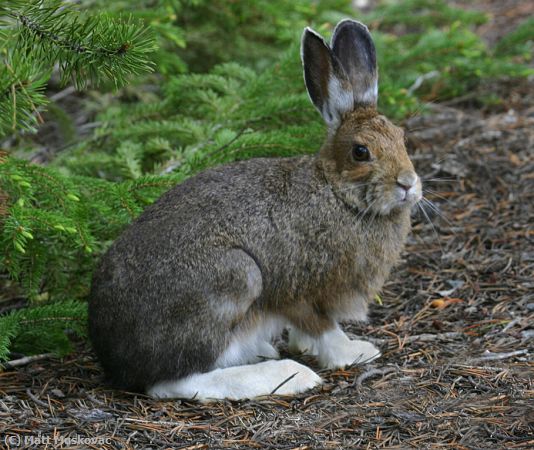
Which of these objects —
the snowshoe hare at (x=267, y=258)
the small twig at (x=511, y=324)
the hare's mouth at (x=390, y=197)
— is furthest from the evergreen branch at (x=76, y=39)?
the small twig at (x=511, y=324)

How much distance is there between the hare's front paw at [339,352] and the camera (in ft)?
16.7

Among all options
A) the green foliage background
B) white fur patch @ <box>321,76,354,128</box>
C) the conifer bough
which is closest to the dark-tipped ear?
white fur patch @ <box>321,76,354,128</box>

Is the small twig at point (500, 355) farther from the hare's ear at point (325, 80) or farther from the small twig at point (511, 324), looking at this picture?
the hare's ear at point (325, 80)

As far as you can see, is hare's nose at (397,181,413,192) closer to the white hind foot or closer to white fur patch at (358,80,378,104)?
white fur patch at (358,80,378,104)

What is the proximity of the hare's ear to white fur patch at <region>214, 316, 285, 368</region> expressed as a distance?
1357 millimetres

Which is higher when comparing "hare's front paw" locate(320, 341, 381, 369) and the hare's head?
the hare's head

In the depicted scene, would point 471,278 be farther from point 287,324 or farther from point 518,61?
point 518,61

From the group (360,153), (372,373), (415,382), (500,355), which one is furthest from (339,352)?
(360,153)

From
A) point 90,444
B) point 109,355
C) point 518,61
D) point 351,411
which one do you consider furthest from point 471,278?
point 518,61

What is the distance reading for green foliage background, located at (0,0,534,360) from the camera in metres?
3.99

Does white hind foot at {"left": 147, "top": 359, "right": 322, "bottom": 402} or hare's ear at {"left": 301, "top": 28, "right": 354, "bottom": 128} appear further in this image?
hare's ear at {"left": 301, "top": 28, "right": 354, "bottom": 128}

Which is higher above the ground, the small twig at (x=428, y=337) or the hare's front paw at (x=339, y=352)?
the hare's front paw at (x=339, y=352)

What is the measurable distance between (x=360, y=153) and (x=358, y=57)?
79 cm

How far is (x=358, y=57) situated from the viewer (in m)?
5.38
